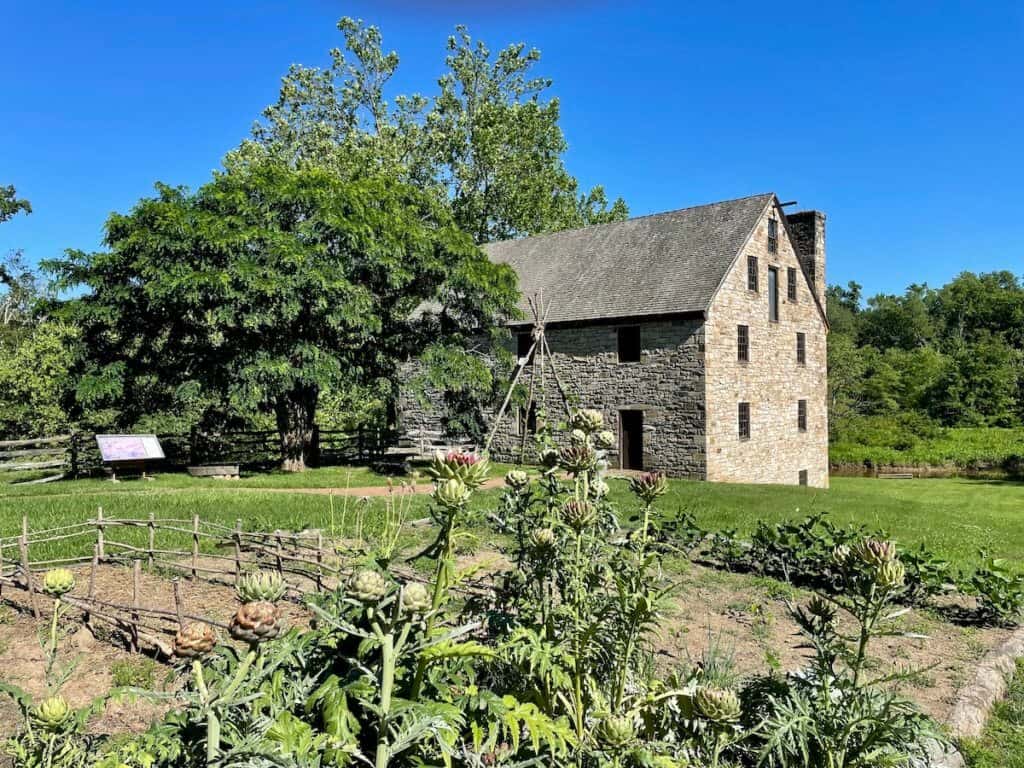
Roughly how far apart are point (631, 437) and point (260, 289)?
1115cm

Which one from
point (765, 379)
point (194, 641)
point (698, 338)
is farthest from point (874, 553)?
point (765, 379)

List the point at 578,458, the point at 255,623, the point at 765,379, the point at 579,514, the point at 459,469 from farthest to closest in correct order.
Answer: the point at 765,379 < the point at 578,458 < the point at 579,514 < the point at 459,469 < the point at 255,623

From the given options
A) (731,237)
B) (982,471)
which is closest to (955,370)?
(982,471)

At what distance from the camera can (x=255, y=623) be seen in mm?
1676

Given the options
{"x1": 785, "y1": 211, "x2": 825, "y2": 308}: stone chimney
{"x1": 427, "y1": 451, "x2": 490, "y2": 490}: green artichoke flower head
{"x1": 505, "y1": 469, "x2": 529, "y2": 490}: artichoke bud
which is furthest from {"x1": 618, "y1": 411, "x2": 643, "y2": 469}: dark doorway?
{"x1": 427, "y1": 451, "x2": 490, "y2": 490}: green artichoke flower head

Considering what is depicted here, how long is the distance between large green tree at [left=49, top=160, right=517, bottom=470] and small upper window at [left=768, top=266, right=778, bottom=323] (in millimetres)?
9233

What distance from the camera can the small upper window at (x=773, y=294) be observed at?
70.3ft

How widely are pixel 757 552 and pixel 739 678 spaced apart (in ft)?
11.6

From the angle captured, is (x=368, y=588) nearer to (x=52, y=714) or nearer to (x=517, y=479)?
(x=52, y=714)

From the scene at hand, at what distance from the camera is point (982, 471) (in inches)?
1196

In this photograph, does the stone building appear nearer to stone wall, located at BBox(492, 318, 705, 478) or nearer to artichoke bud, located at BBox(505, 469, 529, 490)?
stone wall, located at BBox(492, 318, 705, 478)

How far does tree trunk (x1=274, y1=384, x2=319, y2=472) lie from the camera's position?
1813 centimetres

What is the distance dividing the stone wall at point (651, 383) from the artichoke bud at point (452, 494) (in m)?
15.4

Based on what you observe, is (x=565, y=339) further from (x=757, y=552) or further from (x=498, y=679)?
(x=498, y=679)
